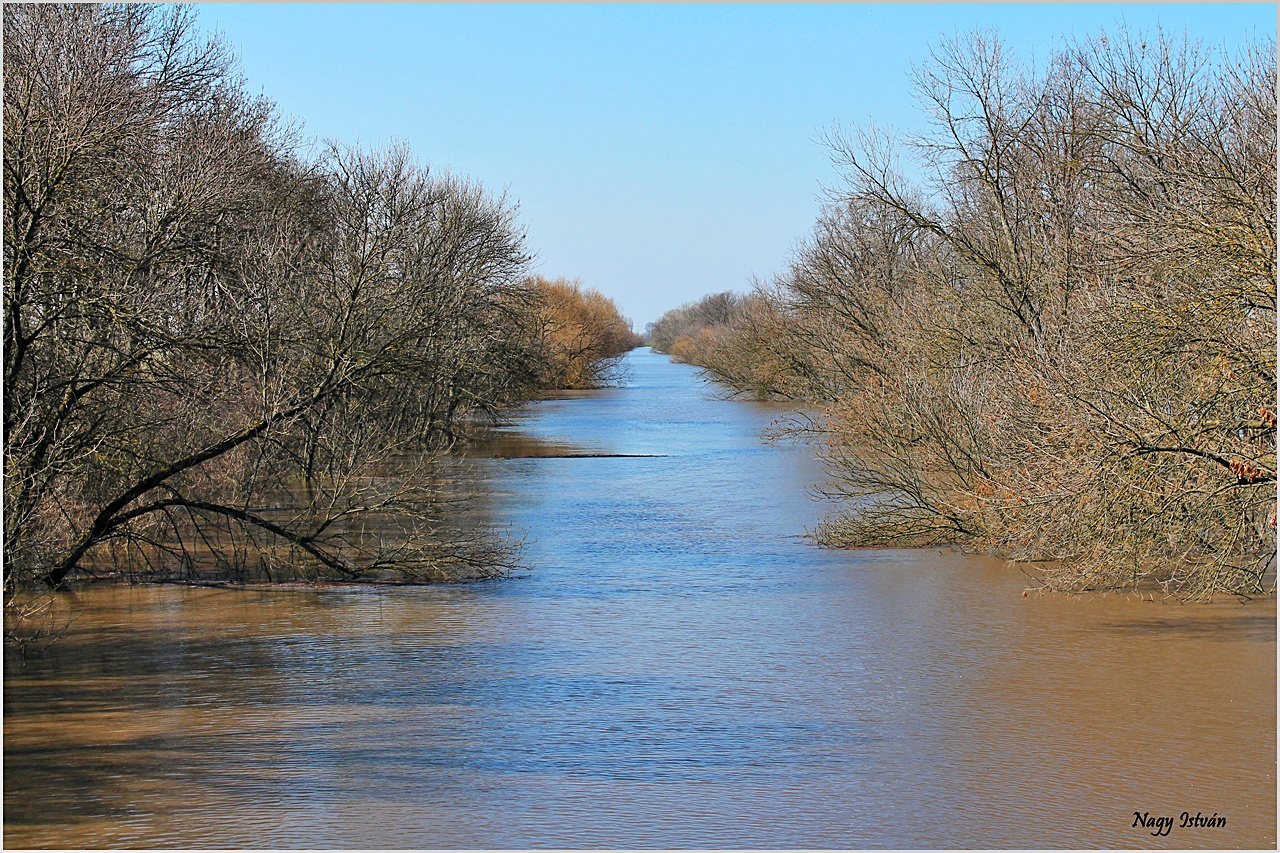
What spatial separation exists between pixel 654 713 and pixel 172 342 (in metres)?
5.25

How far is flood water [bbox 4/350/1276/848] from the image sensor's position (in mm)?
8352

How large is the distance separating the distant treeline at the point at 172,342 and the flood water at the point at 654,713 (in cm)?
121

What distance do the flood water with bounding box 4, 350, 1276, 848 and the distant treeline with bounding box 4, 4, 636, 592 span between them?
3.97 feet

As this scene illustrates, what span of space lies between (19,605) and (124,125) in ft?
16.7

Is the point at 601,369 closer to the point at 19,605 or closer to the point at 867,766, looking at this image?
A: the point at 19,605

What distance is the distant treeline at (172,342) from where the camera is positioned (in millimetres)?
10875

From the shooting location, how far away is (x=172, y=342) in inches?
448

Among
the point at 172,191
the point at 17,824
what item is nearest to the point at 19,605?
the point at 172,191
